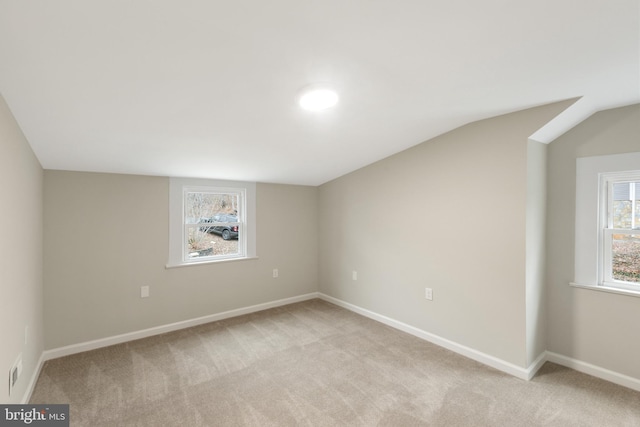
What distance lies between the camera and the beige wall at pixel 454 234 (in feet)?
8.02

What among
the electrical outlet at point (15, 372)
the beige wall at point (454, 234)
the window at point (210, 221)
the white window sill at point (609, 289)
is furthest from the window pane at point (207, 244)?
the white window sill at point (609, 289)

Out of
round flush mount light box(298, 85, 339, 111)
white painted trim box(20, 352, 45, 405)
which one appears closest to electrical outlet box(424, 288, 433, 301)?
round flush mount light box(298, 85, 339, 111)

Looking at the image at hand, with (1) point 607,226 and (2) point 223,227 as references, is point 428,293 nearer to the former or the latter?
(1) point 607,226

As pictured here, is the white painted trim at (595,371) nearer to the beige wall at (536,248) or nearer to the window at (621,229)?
the beige wall at (536,248)

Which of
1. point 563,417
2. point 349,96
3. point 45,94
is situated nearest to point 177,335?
point 45,94

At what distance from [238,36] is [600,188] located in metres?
2.96

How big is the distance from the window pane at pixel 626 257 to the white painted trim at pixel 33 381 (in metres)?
4.58

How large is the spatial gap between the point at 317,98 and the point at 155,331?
3097 mm

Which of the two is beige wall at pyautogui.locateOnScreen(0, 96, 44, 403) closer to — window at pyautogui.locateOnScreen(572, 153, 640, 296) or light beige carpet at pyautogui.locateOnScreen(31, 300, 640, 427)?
light beige carpet at pyautogui.locateOnScreen(31, 300, 640, 427)

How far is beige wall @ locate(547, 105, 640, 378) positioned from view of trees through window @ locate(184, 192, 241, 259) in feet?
11.6

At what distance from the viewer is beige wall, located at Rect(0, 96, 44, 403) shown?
1648mm

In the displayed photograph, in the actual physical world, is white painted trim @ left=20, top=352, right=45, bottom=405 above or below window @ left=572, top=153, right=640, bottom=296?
below

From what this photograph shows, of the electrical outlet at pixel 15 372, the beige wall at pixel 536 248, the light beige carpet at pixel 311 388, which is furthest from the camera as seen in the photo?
the beige wall at pixel 536 248

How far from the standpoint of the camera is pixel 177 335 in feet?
10.7
